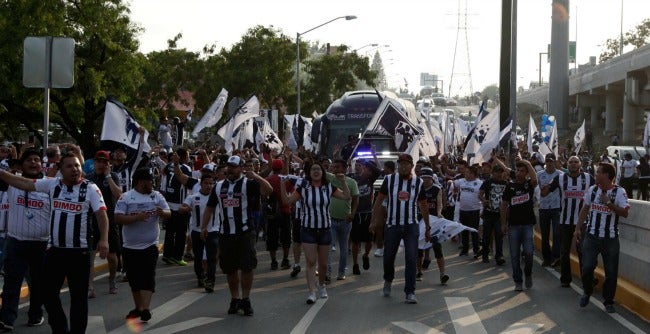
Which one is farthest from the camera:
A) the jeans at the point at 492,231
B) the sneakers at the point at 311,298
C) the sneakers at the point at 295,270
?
the jeans at the point at 492,231

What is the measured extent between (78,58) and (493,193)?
84.3ft

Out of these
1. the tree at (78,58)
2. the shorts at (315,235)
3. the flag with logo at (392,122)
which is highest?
the tree at (78,58)

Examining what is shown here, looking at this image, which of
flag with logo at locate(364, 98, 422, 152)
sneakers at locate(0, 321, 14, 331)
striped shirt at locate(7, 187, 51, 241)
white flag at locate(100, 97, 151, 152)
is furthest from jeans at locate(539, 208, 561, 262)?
sneakers at locate(0, 321, 14, 331)

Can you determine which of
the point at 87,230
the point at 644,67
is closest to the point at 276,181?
the point at 87,230

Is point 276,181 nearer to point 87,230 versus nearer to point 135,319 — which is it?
point 135,319

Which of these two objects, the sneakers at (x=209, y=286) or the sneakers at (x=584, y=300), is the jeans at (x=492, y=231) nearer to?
the sneakers at (x=584, y=300)

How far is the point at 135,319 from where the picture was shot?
11680mm

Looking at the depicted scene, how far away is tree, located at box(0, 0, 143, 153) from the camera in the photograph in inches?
1524

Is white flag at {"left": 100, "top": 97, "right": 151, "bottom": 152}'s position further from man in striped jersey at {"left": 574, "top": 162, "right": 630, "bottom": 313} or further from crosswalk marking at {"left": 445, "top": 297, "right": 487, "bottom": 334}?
man in striped jersey at {"left": 574, "top": 162, "right": 630, "bottom": 313}

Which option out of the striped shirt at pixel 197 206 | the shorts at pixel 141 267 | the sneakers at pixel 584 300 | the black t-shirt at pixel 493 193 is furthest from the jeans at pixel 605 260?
the shorts at pixel 141 267

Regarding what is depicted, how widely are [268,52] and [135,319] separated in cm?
4904

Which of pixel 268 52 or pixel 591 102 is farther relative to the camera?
pixel 591 102

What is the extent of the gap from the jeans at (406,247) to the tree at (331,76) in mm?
53918

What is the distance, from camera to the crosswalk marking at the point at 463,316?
11.5m
